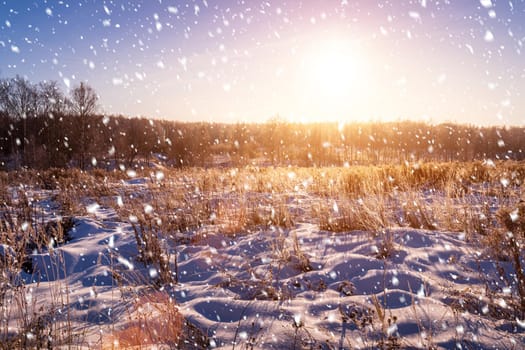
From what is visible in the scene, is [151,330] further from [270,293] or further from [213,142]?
[213,142]

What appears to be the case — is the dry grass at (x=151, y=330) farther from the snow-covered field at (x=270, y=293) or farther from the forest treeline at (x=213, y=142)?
the forest treeline at (x=213, y=142)

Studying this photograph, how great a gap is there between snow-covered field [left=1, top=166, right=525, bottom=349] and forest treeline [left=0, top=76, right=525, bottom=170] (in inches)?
907

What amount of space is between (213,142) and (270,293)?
135 feet

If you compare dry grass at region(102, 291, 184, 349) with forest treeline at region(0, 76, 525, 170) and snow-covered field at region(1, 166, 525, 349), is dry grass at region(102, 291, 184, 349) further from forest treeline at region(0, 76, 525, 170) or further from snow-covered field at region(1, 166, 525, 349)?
forest treeline at region(0, 76, 525, 170)

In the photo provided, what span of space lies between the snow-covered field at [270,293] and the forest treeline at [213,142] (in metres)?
23.0

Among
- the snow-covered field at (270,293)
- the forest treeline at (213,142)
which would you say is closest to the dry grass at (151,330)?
the snow-covered field at (270,293)

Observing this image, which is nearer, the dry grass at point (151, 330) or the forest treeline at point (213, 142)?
the dry grass at point (151, 330)

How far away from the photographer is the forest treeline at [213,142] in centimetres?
2909

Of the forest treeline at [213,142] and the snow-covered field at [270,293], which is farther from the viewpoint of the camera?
the forest treeline at [213,142]

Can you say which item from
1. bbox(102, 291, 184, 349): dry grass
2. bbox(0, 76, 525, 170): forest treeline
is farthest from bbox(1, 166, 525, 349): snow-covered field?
bbox(0, 76, 525, 170): forest treeline

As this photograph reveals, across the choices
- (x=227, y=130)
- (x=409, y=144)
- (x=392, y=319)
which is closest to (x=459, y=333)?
(x=392, y=319)

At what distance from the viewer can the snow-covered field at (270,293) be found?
2.29 m

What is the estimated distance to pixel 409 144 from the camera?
36.4 meters

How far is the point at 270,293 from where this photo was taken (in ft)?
9.95
